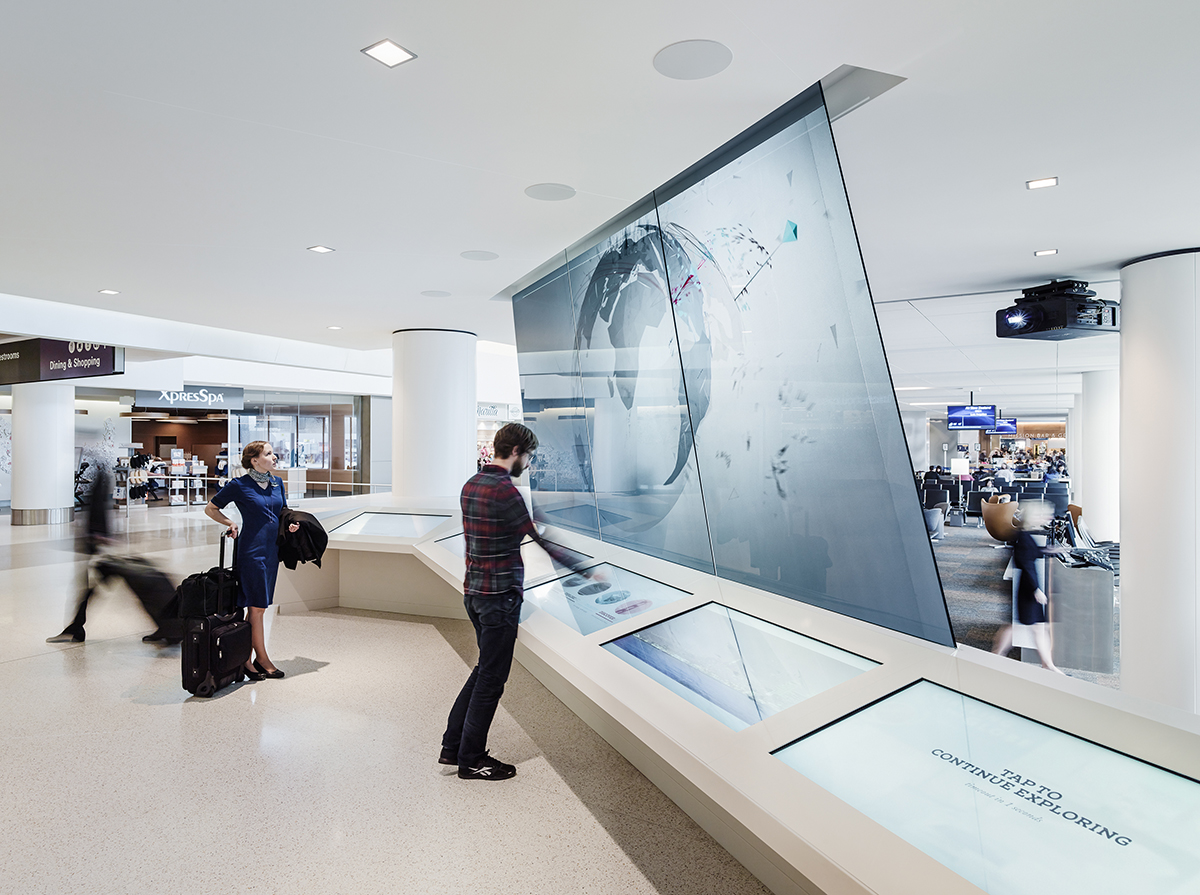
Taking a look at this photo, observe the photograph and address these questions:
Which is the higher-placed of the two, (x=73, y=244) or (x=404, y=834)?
(x=73, y=244)

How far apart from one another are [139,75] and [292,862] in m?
3.05

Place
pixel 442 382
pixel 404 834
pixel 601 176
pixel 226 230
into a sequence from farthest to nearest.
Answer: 1. pixel 442 382
2. pixel 226 230
3. pixel 601 176
4. pixel 404 834

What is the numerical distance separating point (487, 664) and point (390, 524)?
13.4ft

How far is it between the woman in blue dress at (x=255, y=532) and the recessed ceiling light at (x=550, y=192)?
2.45 m

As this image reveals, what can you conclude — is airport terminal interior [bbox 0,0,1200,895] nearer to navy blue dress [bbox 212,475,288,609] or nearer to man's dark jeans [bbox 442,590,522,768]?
man's dark jeans [bbox 442,590,522,768]

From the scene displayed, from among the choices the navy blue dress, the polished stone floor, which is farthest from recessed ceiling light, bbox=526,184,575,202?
the polished stone floor

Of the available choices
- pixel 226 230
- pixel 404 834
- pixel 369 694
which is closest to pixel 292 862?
pixel 404 834

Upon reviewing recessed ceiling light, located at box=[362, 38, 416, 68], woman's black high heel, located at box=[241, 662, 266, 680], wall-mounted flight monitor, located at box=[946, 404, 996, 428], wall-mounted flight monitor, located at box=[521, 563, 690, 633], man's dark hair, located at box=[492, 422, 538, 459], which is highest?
recessed ceiling light, located at box=[362, 38, 416, 68]

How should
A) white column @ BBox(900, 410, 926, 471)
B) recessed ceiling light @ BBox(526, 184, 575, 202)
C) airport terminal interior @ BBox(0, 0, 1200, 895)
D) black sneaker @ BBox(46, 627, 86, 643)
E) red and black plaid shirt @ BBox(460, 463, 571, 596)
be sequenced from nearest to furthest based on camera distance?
1. airport terminal interior @ BBox(0, 0, 1200, 895)
2. red and black plaid shirt @ BBox(460, 463, 571, 596)
3. recessed ceiling light @ BBox(526, 184, 575, 202)
4. black sneaker @ BBox(46, 627, 86, 643)
5. white column @ BBox(900, 410, 926, 471)

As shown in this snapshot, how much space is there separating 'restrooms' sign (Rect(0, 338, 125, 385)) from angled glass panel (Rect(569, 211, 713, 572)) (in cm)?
730

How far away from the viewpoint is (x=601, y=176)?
3.78 m

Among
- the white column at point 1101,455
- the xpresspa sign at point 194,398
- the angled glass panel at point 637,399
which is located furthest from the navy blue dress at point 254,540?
the xpresspa sign at point 194,398

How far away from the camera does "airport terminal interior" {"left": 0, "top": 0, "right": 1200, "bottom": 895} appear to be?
200 centimetres

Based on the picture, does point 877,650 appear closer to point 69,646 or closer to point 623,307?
point 623,307
